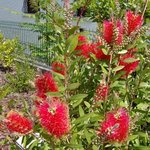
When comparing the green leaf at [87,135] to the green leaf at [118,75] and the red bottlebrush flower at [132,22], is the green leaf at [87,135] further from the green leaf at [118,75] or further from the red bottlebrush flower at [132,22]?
the red bottlebrush flower at [132,22]

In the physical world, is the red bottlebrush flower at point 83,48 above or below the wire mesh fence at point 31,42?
above

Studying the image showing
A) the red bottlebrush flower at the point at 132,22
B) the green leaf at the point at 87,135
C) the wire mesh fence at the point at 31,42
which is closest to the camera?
the green leaf at the point at 87,135

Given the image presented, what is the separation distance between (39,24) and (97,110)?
6.10 m

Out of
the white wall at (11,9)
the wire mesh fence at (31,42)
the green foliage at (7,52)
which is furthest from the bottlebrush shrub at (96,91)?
the white wall at (11,9)

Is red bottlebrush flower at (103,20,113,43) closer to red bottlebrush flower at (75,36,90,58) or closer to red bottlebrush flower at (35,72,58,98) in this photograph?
red bottlebrush flower at (75,36,90,58)

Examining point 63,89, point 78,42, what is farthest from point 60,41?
point 63,89

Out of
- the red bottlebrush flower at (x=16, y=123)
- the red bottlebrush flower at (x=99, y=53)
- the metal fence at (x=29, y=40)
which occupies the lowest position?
the metal fence at (x=29, y=40)

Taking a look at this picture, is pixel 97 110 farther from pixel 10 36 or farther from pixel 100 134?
pixel 10 36

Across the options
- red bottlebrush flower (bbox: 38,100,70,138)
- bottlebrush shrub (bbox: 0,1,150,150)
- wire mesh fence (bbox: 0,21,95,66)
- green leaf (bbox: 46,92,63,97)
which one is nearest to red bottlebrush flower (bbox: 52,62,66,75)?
bottlebrush shrub (bbox: 0,1,150,150)

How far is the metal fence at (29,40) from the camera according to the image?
7798 millimetres

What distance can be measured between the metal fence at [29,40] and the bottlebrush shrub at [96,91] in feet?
18.7

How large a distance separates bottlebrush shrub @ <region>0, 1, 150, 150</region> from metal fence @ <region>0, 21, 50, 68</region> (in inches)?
224

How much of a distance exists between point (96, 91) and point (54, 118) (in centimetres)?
38

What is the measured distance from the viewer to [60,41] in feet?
5.50
